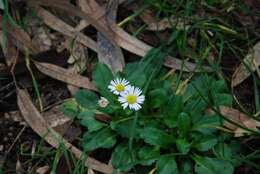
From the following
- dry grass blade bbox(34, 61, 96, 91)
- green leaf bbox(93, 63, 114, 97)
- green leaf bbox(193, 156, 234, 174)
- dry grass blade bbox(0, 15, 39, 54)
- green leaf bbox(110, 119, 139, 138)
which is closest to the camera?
green leaf bbox(193, 156, 234, 174)

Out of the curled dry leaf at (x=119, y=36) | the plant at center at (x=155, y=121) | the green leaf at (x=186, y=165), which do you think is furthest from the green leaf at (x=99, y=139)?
the curled dry leaf at (x=119, y=36)

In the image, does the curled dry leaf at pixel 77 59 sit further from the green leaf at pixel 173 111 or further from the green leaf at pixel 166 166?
the green leaf at pixel 166 166

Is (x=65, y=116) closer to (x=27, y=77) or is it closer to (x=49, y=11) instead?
(x=27, y=77)

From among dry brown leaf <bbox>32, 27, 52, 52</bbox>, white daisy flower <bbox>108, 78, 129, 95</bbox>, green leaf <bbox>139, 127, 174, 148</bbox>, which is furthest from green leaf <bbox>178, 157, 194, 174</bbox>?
dry brown leaf <bbox>32, 27, 52, 52</bbox>

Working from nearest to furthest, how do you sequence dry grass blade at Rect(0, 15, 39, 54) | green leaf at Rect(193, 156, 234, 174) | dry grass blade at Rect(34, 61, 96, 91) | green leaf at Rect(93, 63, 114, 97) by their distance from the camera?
1. green leaf at Rect(193, 156, 234, 174)
2. green leaf at Rect(93, 63, 114, 97)
3. dry grass blade at Rect(34, 61, 96, 91)
4. dry grass blade at Rect(0, 15, 39, 54)

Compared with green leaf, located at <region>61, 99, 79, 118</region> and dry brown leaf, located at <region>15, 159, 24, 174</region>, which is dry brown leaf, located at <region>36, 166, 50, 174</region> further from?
green leaf, located at <region>61, 99, 79, 118</region>

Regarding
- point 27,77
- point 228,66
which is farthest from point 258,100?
point 27,77
